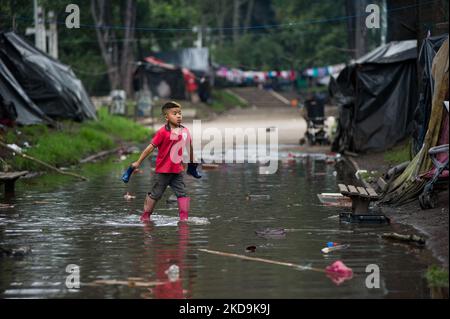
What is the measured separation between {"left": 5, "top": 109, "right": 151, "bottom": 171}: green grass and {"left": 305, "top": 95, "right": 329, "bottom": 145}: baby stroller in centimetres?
697

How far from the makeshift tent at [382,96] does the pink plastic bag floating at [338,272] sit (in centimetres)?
1715

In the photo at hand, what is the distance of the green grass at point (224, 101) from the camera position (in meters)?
77.2

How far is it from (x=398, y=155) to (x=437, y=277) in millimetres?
14857

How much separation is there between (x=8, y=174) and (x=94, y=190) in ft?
6.75

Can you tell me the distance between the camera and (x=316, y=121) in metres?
36.9

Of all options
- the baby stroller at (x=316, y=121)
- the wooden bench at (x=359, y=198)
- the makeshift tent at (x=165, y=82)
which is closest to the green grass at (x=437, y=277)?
the wooden bench at (x=359, y=198)

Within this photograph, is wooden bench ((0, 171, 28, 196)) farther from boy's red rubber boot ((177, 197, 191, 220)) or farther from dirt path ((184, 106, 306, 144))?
dirt path ((184, 106, 306, 144))

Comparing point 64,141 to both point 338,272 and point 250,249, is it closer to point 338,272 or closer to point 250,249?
point 250,249

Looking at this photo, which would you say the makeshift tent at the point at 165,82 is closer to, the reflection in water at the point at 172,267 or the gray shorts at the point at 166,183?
the gray shorts at the point at 166,183

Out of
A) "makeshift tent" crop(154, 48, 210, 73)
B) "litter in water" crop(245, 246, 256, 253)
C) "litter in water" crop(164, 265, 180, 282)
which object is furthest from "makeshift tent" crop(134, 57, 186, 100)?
"litter in water" crop(164, 265, 180, 282)

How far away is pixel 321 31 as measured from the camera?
8306 cm

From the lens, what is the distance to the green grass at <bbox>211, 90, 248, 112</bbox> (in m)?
77.2

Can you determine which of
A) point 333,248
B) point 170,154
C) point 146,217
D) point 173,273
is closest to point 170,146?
point 170,154

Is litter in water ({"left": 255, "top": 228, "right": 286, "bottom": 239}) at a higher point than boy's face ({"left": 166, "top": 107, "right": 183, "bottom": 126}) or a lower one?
lower
